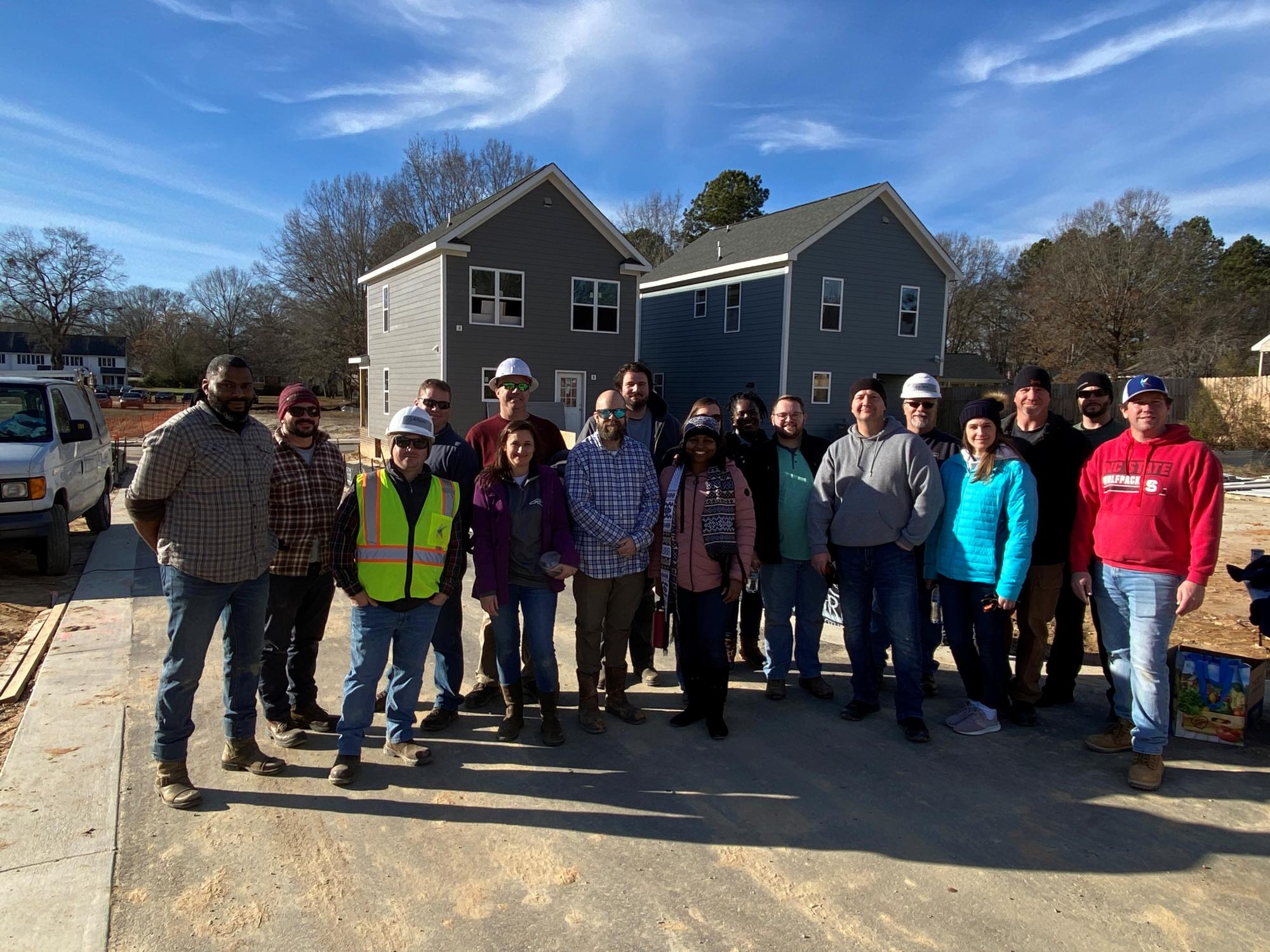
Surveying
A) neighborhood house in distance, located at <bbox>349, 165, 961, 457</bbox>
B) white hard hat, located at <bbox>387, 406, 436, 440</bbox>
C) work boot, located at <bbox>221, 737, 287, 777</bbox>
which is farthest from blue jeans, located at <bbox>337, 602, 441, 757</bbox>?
neighborhood house in distance, located at <bbox>349, 165, 961, 457</bbox>

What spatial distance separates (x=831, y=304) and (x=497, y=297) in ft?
31.6

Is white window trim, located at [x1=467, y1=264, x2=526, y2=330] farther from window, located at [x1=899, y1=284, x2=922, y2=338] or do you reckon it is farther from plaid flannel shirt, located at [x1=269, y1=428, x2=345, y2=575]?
plaid flannel shirt, located at [x1=269, y1=428, x2=345, y2=575]

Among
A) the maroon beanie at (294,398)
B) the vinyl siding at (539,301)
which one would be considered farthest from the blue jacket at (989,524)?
the vinyl siding at (539,301)

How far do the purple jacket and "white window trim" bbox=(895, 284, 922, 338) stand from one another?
69.6ft

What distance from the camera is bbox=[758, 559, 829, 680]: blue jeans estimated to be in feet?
15.3

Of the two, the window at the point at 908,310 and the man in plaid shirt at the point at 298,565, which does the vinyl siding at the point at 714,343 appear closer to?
the window at the point at 908,310

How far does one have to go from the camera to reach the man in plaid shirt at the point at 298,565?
3.70 metres

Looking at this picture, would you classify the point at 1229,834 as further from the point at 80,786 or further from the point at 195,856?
the point at 80,786

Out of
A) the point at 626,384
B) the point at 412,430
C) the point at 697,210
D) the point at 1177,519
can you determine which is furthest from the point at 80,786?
the point at 697,210

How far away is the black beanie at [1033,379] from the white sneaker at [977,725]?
1.91 m

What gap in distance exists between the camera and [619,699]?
4.34 metres

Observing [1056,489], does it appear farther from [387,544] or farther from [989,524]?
[387,544]

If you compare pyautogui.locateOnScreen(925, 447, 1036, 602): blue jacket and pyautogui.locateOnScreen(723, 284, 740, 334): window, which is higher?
pyautogui.locateOnScreen(723, 284, 740, 334): window

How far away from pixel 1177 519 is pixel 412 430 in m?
3.69
